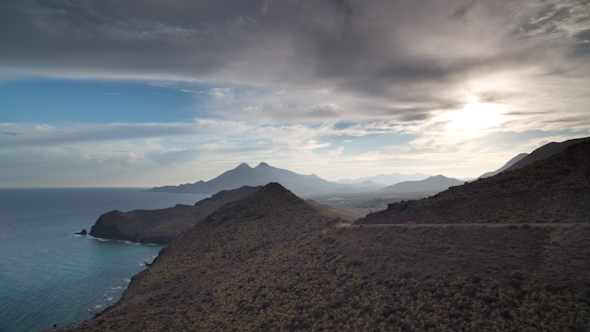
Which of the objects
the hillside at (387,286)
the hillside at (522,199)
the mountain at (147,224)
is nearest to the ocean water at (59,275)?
the mountain at (147,224)

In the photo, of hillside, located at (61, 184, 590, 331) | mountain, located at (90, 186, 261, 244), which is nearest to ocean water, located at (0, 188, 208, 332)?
mountain, located at (90, 186, 261, 244)

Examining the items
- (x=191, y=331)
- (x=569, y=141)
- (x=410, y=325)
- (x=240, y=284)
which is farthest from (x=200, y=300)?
(x=569, y=141)

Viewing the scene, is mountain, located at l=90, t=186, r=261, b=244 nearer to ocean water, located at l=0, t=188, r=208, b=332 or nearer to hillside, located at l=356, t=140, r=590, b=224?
ocean water, located at l=0, t=188, r=208, b=332

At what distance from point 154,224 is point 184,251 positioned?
63.9 meters

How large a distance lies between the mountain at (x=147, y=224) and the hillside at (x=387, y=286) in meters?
59.9

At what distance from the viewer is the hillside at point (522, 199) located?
25.8 meters

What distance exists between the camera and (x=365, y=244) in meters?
29.9

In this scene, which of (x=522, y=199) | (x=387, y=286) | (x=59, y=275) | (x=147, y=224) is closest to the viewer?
(x=387, y=286)

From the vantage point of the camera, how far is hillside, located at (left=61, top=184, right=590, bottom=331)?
14.8 meters

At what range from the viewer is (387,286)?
20.8m

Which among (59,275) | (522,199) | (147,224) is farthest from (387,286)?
(147,224)

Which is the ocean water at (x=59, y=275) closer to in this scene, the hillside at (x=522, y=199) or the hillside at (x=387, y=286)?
the hillside at (x=387, y=286)

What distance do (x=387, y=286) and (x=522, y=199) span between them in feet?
71.1

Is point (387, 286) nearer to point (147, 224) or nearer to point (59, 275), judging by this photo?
point (59, 275)
